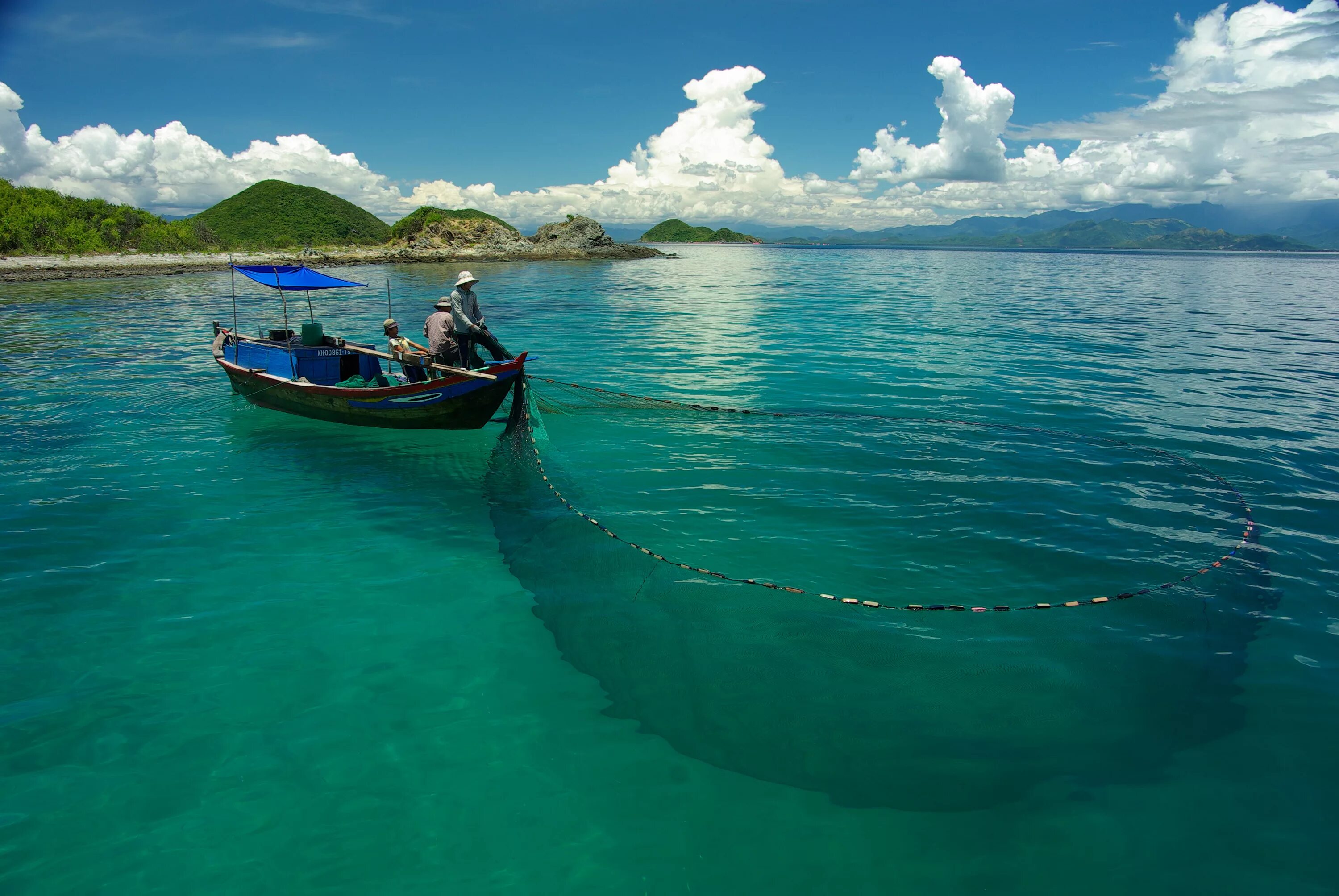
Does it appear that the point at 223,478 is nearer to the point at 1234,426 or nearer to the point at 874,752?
the point at 874,752

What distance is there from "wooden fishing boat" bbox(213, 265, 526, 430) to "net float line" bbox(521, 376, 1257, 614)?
1.35 m

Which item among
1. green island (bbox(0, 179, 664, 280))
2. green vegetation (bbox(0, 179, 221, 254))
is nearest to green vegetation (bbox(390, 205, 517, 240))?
green island (bbox(0, 179, 664, 280))

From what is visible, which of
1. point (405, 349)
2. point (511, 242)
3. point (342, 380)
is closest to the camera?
point (405, 349)

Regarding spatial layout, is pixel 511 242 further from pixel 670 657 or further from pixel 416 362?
pixel 670 657

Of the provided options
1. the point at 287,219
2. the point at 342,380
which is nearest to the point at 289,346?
the point at 342,380

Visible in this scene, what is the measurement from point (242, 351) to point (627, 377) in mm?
9822

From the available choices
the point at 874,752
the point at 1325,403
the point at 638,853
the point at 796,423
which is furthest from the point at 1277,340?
the point at 638,853

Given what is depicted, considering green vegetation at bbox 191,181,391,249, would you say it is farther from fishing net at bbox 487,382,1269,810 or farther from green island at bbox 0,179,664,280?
fishing net at bbox 487,382,1269,810

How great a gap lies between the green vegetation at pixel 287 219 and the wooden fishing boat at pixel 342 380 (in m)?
118

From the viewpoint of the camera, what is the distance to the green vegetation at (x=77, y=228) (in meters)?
67.1

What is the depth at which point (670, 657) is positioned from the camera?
641 centimetres

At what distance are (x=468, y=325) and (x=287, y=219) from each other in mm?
145983

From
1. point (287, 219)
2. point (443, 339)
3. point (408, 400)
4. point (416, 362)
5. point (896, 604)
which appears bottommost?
point (896, 604)

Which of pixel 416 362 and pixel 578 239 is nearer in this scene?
pixel 416 362
